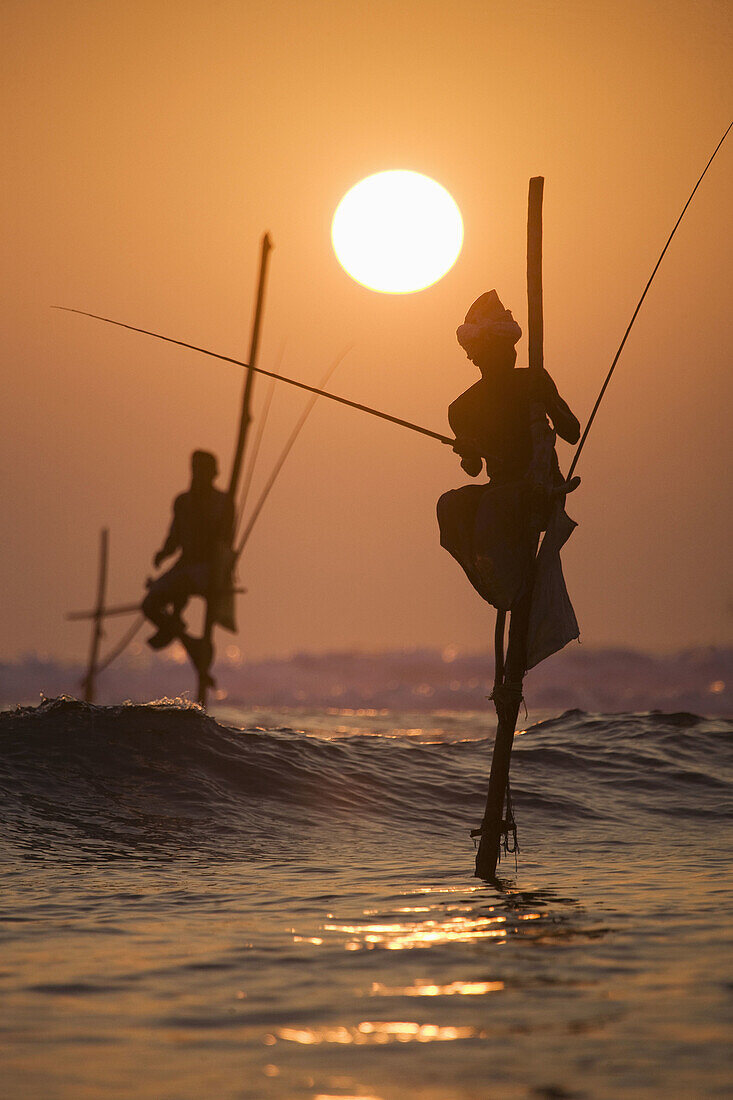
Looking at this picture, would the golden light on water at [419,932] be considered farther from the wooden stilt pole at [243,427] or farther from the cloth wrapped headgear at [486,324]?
the wooden stilt pole at [243,427]

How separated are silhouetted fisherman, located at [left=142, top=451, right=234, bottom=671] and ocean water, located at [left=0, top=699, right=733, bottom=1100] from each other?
5.01 meters

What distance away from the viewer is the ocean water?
11.5 feet

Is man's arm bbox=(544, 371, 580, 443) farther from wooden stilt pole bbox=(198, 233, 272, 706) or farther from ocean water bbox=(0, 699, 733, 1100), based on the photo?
wooden stilt pole bbox=(198, 233, 272, 706)

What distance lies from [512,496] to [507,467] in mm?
214

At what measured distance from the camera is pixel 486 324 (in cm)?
730

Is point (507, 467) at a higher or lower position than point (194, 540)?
lower

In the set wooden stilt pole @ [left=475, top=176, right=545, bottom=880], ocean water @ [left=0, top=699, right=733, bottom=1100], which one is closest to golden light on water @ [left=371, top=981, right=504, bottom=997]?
ocean water @ [left=0, top=699, right=733, bottom=1100]

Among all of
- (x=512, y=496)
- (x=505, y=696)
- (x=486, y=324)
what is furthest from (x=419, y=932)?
(x=486, y=324)

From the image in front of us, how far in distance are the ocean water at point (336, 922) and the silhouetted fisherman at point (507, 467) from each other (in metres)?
1.74

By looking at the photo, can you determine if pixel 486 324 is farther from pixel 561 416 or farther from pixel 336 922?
pixel 336 922

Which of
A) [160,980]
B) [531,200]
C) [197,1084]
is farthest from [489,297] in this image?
[197,1084]

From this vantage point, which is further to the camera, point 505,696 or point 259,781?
point 259,781

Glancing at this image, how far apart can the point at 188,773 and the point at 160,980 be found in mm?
5733

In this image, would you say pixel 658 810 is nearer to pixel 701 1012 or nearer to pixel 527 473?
pixel 527 473
